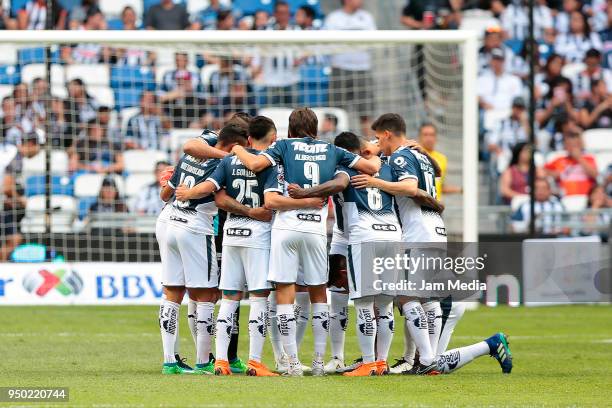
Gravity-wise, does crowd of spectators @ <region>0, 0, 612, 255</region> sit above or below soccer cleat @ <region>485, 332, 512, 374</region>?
above

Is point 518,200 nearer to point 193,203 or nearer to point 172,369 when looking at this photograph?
point 193,203

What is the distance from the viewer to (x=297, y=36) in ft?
57.3

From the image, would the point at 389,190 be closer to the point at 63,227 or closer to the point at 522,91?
the point at 63,227

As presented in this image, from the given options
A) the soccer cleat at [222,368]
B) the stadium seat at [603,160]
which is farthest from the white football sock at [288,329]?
the stadium seat at [603,160]

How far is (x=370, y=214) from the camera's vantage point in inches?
444

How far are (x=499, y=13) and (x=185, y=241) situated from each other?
15962 millimetres

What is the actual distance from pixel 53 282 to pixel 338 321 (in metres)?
7.83

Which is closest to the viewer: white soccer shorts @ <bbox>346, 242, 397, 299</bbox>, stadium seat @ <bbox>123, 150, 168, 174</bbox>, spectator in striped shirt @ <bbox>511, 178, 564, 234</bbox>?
white soccer shorts @ <bbox>346, 242, 397, 299</bbox>

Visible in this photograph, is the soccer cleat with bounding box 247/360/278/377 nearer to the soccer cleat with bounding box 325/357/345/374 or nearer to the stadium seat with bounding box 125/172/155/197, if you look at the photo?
the soccer cleat with bounding box 325/357/345/374

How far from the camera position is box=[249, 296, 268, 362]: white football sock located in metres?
11.0

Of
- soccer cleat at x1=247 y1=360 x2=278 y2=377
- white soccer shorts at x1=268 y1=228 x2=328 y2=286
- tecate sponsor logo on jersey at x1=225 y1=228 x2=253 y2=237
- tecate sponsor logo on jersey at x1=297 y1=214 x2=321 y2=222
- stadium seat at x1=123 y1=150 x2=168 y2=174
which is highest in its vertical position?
stadium seat at x1=123 y1=150 x2=168 y2=174

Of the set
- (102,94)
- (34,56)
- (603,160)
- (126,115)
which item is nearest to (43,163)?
(34,56)

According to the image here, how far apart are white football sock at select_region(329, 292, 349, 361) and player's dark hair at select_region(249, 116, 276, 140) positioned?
1.65 meters
